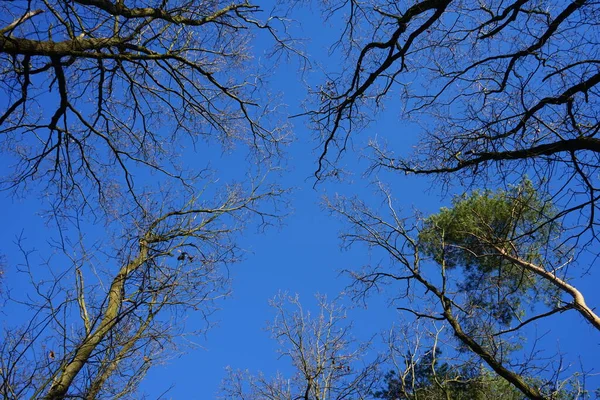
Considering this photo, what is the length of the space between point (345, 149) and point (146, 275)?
2549mm

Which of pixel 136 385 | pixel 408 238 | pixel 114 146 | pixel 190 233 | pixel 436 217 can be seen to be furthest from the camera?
pixel 436 217

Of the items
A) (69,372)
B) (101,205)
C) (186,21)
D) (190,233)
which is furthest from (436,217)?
(69,372)

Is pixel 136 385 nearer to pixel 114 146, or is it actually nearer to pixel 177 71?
pixel 114 146

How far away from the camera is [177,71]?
476cm

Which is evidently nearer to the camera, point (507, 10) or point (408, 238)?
point (507, 10)

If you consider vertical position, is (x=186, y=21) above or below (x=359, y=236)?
below

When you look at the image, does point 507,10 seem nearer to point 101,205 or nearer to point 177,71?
point 177,71

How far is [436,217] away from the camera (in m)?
9.87

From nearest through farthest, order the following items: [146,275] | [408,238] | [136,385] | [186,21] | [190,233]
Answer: [146,275], [186,21], [136,385], [190,233], [408,238]

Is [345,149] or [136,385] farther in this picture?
[136,385]

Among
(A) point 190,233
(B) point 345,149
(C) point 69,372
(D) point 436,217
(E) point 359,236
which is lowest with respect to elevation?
(C) point 69,372

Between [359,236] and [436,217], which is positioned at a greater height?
[436,217]

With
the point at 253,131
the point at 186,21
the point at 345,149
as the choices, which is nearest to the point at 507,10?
the point at 345,149

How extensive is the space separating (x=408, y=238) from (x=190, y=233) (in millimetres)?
3022
